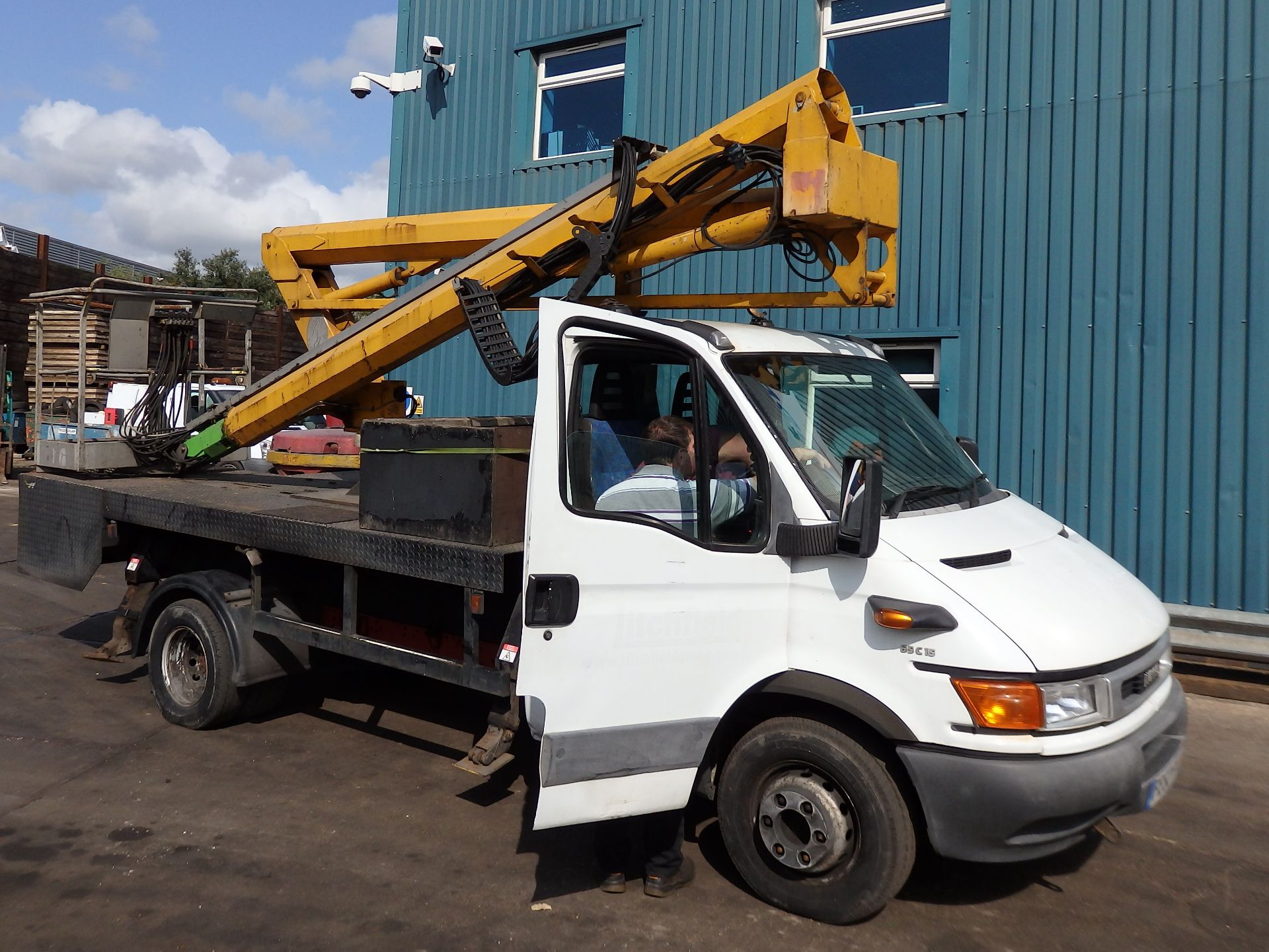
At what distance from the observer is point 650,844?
407 cm

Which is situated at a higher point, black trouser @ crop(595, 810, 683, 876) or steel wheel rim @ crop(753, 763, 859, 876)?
steel wheel rim @ crop(753, 763, 859, 876)

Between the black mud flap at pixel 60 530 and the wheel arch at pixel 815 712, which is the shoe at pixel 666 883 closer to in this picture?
the wheel arch at pixel 815 712

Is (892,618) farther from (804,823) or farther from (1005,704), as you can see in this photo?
(804,823)

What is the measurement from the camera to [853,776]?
360 centimetres

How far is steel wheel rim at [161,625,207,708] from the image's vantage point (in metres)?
6.02

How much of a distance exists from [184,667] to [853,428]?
171 inches

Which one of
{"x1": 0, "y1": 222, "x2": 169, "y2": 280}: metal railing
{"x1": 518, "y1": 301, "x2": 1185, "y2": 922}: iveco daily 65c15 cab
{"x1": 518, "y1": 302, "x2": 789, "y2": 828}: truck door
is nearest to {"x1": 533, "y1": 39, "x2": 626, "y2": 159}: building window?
{"x1": 518, "y1": 301, "x2": 1185, "y2": 922}: iveco daily 65c15 cab

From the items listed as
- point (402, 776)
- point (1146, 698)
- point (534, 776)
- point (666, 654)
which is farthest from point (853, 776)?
point (402, 776)

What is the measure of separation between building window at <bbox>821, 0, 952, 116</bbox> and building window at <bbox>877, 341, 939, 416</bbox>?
2.23 m

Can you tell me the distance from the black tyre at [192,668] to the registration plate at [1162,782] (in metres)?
4.65

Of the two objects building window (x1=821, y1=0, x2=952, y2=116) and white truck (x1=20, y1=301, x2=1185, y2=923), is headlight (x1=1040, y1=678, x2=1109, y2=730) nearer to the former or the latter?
white truck (x1=20, y1=301, x2=1185, y2=923)

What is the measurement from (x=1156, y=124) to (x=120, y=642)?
8.81 metres

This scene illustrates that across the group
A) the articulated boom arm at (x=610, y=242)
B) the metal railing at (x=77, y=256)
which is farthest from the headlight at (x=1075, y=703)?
the metal railing at (x=77, y=256)

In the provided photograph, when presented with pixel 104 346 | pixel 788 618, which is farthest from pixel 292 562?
pixel 104 346
